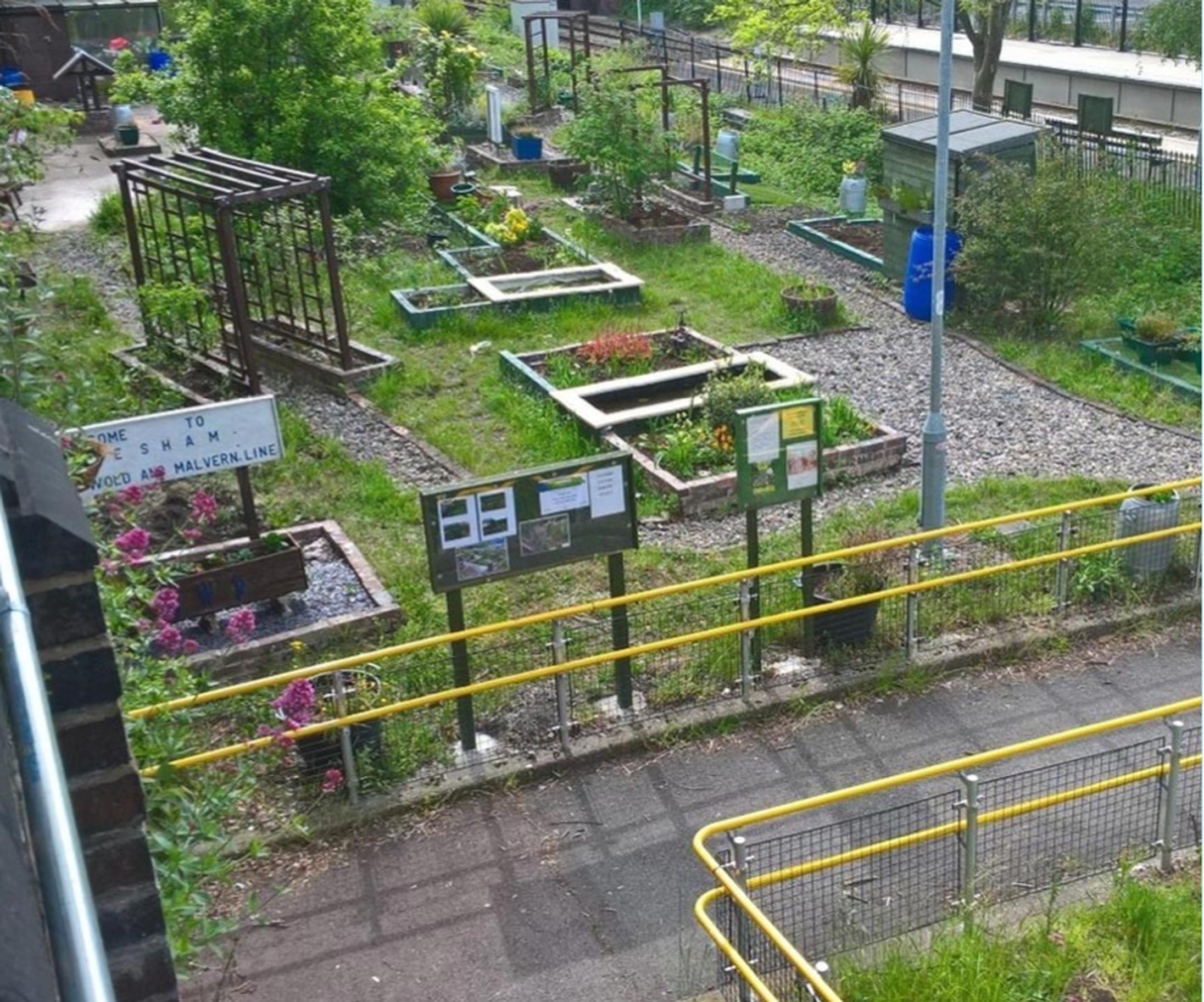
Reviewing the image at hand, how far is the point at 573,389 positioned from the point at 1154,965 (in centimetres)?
880

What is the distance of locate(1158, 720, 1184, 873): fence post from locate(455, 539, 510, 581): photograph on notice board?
3.66 m

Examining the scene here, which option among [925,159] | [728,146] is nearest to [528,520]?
[925,159]

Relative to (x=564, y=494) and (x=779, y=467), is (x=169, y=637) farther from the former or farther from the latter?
(x=779, y=467)

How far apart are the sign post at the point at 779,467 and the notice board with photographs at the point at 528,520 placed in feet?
2.67

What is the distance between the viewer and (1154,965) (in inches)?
256

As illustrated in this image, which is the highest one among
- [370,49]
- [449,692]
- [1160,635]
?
[370,49]

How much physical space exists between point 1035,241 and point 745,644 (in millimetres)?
8270

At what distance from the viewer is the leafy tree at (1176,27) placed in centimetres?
2338

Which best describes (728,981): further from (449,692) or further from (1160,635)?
(1160,635)

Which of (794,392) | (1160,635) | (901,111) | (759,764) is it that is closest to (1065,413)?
(794,392)

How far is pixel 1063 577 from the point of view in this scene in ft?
33.3

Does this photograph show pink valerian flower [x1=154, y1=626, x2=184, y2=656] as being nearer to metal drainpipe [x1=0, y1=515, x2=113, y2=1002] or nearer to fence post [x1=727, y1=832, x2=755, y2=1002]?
fence post [x1=727, y1=832, x2=755, y2=1002]

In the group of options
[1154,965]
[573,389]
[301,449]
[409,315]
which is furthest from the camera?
[409,315]

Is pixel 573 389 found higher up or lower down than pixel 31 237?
lower down
